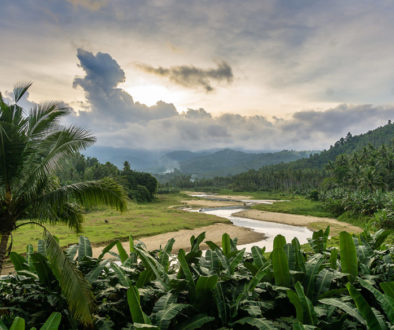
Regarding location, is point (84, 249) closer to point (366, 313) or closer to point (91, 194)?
point (91, 194)

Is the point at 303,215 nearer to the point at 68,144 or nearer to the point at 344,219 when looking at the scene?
the point at 344,219

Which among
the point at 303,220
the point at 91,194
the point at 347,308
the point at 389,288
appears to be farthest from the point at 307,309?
the point at 303,220

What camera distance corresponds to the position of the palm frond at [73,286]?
10.0 ft

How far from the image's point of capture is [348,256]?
11.5 feet

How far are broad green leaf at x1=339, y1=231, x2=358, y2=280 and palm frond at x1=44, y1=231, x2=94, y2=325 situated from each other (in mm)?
3209

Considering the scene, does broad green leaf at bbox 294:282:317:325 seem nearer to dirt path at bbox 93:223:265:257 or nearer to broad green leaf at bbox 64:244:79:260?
broad green leaf at bbox 64:244:79:260

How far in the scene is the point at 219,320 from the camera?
10.2 ft

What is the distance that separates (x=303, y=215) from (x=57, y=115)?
124ft

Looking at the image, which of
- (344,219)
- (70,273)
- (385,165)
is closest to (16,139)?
(70,273)

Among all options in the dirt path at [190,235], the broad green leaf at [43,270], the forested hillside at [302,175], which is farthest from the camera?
the forested hillside at [302,175]

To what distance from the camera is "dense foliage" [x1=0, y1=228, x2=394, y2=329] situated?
2.63 meters

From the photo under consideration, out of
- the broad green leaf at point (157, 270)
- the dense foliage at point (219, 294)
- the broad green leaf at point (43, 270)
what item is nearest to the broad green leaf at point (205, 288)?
the dense foliage at point (219, 294)

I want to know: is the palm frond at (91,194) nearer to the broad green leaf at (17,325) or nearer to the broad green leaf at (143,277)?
the broad green leaf at (143,277)

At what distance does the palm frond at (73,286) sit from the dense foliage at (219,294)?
18mm
